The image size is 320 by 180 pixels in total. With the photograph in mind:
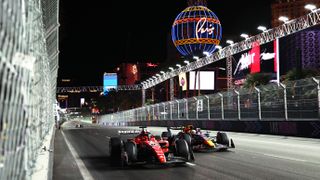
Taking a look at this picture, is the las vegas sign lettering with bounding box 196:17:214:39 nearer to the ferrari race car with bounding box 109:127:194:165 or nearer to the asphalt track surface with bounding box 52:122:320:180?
the asphalt track surface with bounding box 52:122:320:180

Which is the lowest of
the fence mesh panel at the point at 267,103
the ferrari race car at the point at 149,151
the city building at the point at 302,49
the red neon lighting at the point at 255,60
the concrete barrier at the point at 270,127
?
the ferrari race car at the point at 149,151

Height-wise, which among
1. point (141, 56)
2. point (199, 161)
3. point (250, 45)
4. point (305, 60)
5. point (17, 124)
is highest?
point (141, 56)

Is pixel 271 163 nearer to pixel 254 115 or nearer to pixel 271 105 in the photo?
pixel 271 105

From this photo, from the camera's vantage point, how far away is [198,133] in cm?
1321

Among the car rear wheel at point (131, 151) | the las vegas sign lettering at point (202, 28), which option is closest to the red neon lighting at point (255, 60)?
the las vegas sign lettering at point (202, 28)

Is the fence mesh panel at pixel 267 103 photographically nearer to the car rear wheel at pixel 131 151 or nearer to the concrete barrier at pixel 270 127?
the concrete barrier at pixel 270 127

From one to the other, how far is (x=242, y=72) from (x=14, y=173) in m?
79.4

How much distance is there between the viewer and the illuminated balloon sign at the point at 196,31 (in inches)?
2926

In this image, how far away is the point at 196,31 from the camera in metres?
74.8

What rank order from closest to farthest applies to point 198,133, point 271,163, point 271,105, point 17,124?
point 17,124
point 271,163
point 198,133
point 271,105

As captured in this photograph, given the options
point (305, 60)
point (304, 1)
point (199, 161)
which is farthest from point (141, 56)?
point (199, 161)

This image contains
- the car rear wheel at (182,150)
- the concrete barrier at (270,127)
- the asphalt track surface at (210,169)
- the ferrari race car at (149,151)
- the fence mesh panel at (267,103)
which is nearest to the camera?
the asphalt track surface at (210,169)

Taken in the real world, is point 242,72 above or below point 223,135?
above

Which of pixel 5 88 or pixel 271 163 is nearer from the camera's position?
pixel 5 88
